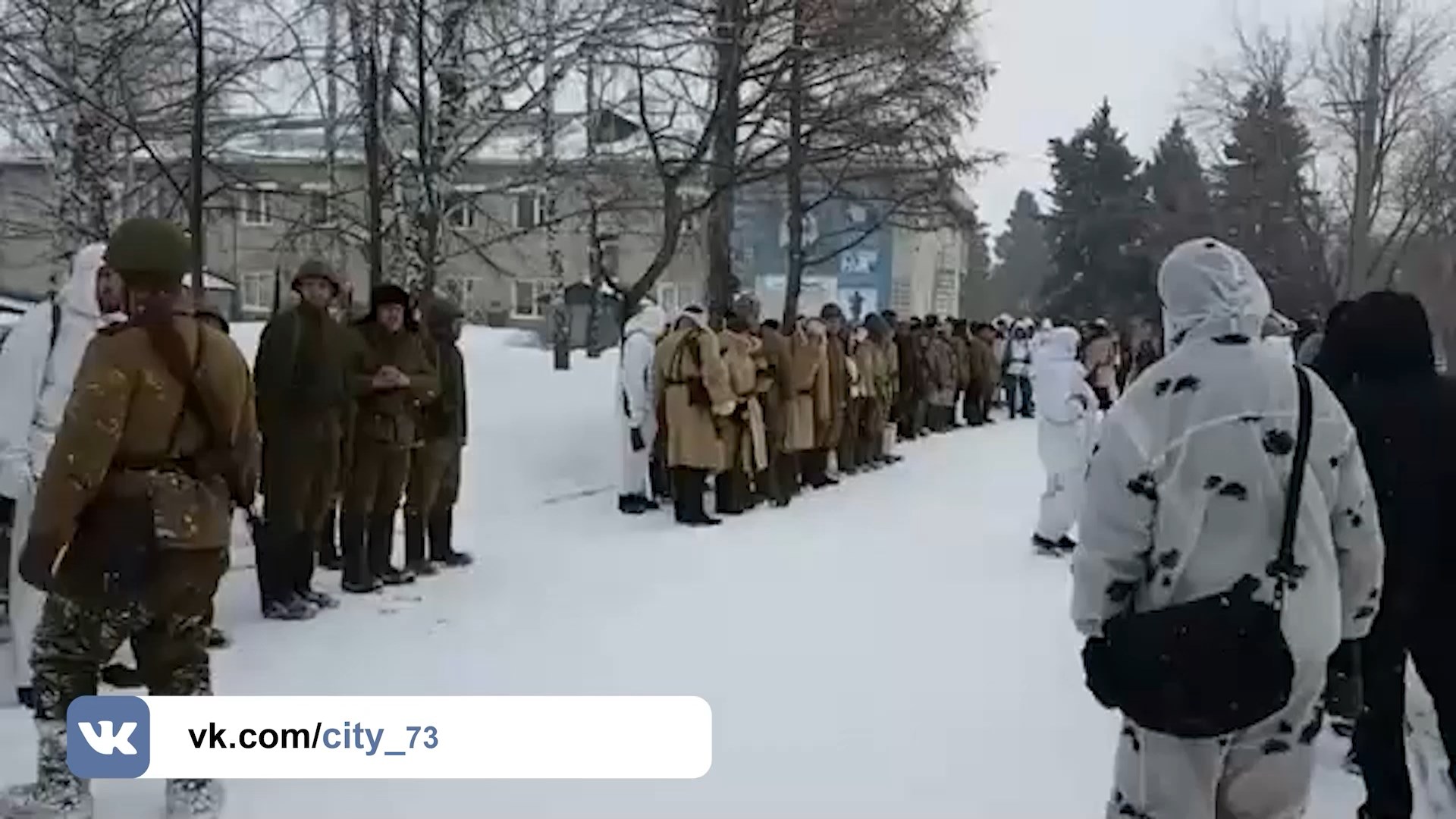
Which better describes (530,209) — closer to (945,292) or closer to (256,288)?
(256,288)

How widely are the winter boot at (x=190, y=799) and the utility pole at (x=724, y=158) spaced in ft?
44.8

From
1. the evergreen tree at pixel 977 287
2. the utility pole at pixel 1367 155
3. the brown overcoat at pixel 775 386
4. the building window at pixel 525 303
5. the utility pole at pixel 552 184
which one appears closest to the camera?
the brown overcoat at pixel 775 386

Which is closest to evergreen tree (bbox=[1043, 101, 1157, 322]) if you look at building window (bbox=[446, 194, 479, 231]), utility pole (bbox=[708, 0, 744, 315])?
utility pole (bbox=[708, 0, 744, 315])

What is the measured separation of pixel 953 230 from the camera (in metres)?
28.3

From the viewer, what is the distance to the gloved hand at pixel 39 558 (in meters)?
4.45

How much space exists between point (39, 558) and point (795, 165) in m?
18.8

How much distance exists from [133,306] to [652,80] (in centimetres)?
1635

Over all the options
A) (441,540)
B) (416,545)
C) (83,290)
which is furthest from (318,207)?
(83,290)

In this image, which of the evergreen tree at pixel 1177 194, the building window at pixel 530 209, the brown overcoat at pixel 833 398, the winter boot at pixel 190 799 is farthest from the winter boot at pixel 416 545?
the evergreen tree at pixel 1177 194

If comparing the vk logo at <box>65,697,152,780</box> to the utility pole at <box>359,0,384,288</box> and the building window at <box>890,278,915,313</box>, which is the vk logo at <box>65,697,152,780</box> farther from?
the building window at <box>890,278,915,313</box>

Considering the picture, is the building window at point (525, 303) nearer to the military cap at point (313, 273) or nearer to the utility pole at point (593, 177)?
the utility pole at point (593, 177)

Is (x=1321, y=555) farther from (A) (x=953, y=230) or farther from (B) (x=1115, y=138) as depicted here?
(B) (x=1115, y=138)

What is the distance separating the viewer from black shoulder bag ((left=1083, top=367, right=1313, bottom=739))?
3537 millimetres

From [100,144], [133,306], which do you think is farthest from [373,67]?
[133,306]
